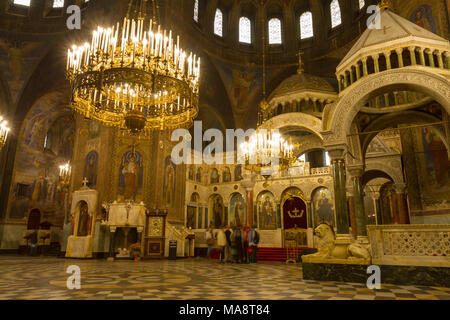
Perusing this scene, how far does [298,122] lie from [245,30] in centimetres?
1040

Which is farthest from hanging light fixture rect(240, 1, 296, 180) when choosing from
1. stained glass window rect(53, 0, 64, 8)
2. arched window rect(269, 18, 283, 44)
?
stained glass window rect(53, 0, 64, 8)

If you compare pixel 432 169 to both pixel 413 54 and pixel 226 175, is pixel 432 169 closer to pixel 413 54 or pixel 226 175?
pixel 413 54

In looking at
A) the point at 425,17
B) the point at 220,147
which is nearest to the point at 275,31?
the point at 220,147

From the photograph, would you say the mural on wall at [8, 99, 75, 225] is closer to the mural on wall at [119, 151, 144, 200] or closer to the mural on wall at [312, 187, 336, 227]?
the mural on wall at [119, 151, 144, 200]

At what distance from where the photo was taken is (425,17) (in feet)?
34.0

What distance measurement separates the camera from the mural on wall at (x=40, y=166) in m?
16.6

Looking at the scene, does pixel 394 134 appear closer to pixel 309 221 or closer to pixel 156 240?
pixel 309 221

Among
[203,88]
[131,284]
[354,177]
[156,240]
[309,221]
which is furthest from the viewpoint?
[203,88]

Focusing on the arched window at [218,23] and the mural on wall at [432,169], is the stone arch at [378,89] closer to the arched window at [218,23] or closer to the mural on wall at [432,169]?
the mural on wall at [432,169]

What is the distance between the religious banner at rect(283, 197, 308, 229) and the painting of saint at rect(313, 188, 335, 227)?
641 millimetres

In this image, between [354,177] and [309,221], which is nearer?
[354,177]

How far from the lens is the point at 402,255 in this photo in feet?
20.3
